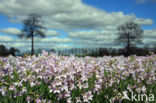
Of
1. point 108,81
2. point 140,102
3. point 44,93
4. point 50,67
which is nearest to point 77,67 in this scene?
point 50,67

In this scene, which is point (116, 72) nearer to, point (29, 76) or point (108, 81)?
point (108, 81)

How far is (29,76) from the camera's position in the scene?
4020 mm

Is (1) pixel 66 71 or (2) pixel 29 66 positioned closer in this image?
(1) pixel 66 71

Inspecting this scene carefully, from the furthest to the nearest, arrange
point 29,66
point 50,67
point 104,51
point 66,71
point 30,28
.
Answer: point 104,51 → point 30,28 → point 29,66 → point 50,67 → point 66,71

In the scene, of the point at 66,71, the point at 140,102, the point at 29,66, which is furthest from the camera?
the point at 140,102

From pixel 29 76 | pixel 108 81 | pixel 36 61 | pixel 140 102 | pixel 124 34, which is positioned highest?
pixel 124 34

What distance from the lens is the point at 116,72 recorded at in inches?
194

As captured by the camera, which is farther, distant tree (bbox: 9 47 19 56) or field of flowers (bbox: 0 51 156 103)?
distant tree (bbox: 9 47 19 56)

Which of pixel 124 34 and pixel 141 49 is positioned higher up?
pixel 124 34

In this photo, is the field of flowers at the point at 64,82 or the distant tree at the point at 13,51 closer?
the field of flowers at the point at 64,82

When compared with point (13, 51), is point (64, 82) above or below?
above

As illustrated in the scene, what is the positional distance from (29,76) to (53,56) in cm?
126

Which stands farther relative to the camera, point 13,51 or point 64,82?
point 13,51

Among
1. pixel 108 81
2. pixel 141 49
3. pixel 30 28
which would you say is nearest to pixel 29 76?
pixel 108 81
